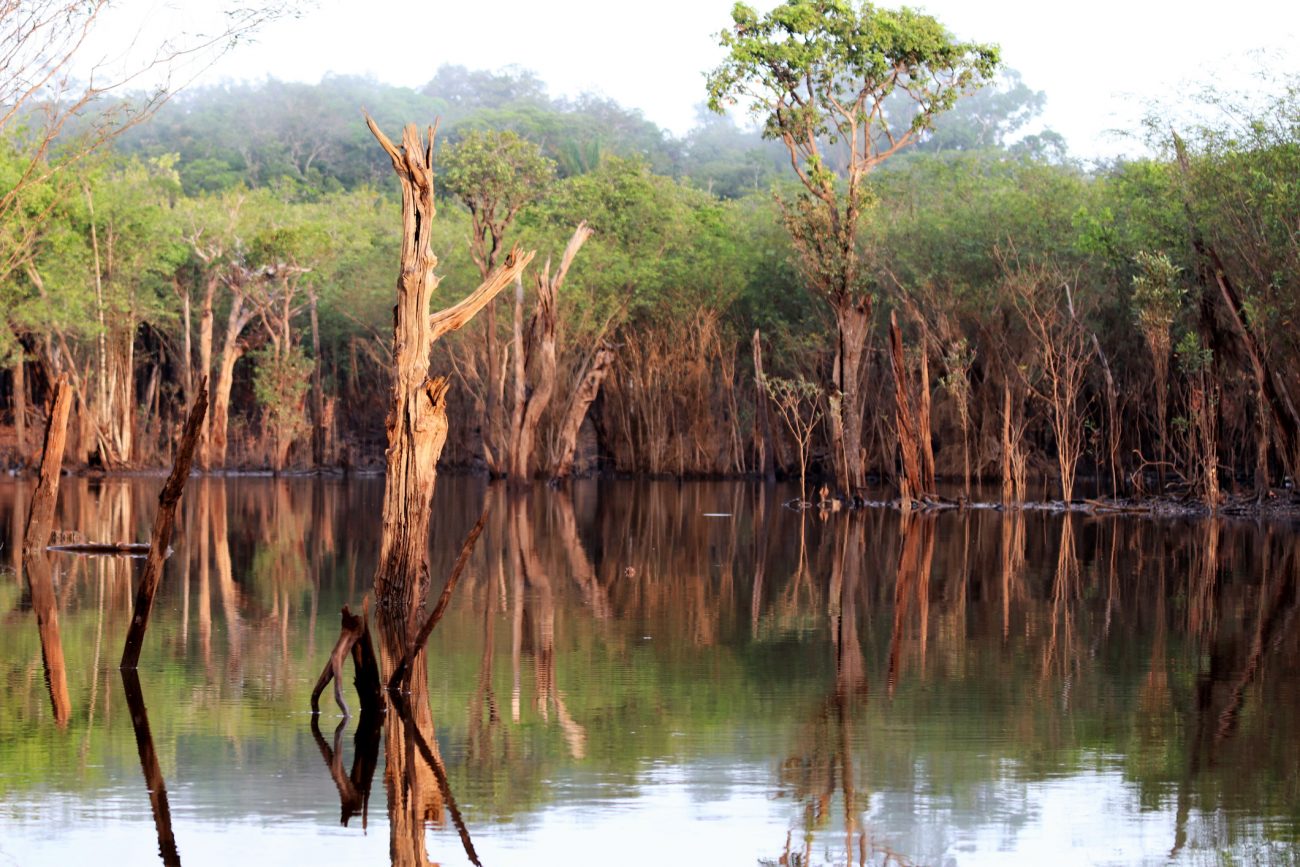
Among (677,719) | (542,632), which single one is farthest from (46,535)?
(677,719)

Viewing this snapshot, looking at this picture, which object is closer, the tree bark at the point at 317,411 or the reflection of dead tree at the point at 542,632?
the reflection of dead tree at the point at 542,632

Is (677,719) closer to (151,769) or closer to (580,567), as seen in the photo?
(151,769)

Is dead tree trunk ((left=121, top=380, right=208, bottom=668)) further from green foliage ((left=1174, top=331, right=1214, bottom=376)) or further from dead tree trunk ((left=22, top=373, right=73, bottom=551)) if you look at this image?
green foliage ((left=1174, top=331, right=1214, bottom=376))

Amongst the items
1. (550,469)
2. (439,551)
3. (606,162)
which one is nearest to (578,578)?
(439,551)

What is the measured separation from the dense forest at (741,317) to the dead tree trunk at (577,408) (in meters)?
0.10

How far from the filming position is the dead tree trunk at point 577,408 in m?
39.8

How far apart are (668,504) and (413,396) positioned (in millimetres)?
18555

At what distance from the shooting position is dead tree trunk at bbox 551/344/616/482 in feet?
131

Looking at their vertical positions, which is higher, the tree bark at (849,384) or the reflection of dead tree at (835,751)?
the tree bark at (849,384)

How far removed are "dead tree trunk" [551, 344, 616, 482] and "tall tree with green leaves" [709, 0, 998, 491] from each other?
30.8 ft

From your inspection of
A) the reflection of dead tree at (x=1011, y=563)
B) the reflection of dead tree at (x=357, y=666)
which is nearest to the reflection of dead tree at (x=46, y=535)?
the reflection of dead tree at (x=357, y=666)

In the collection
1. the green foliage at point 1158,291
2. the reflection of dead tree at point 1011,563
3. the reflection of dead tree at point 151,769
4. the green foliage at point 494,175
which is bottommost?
the reflection of dead tree at point 151,769

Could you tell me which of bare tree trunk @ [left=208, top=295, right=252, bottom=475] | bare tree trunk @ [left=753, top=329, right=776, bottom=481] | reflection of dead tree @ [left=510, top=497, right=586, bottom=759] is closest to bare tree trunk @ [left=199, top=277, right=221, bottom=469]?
bare tree trunk @ [left=208, top=295, right=252, bottom=475]

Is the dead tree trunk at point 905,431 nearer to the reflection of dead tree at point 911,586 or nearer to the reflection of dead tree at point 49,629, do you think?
the reflection of dead tree at point 911,586
